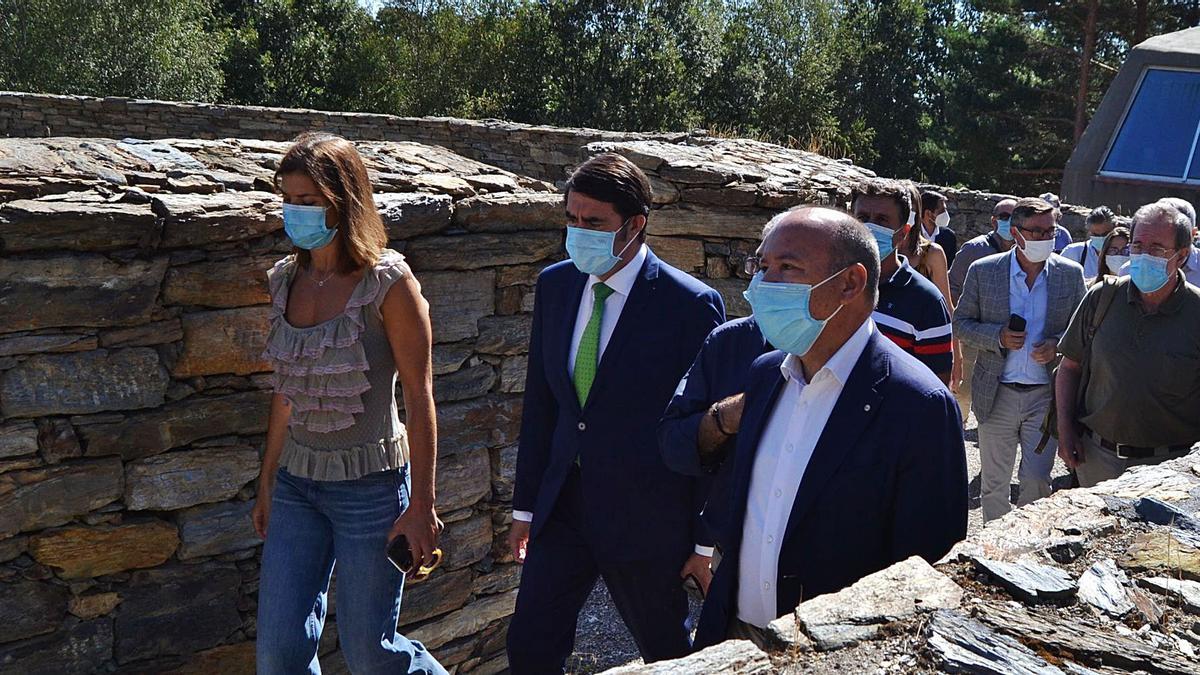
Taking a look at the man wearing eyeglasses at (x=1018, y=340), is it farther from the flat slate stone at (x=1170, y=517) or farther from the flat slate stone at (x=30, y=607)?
the flat slate stone at (x=30, y=607)

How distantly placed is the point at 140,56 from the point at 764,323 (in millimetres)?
19851

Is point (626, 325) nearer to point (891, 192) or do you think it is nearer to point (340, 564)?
point (340, 564)

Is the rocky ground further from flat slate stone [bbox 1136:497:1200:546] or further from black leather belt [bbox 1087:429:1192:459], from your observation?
flat slate stone [bbox 1136:497:1200:546]

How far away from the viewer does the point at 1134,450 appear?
445 centimetres

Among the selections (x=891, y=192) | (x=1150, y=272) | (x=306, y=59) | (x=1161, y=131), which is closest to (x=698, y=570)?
(x=891, y=192)

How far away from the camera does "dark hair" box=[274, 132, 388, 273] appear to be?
318 cm

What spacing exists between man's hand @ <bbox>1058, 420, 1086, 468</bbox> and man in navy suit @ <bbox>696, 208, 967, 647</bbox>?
8.40 ft

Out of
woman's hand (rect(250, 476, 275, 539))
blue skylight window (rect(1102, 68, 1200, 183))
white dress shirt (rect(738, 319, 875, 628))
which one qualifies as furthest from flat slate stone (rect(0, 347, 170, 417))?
blue skylight window (rect(1102, 68, 1200, 183))

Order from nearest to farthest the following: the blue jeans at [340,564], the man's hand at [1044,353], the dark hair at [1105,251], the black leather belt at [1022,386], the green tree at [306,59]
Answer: the blue jeans at [340,564] < the dark hair at [1105,251] < the man's hand at [1044,353] < the black leather belt at [1022,386] < the green tree at [306,59]

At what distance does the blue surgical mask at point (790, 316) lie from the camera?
2.46 metres

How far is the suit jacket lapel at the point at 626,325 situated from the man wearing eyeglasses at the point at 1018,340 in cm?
278

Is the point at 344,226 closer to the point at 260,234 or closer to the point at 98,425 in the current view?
the point at 260,234

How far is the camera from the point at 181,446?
360 cm

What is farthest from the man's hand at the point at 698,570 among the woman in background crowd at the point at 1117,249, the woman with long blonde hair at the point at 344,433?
the woman in background crowd at the point at 1117,249
